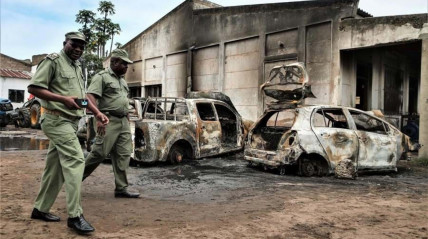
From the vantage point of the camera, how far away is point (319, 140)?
6660mm

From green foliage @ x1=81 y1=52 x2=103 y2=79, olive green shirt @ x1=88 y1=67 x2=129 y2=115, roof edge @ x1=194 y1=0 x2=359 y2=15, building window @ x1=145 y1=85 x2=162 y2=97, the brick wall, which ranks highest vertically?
the brick wall

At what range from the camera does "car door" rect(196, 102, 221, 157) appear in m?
8.28

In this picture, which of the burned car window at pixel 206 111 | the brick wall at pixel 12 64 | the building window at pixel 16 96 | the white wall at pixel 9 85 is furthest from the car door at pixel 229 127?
the brick wall at pixel 12 64

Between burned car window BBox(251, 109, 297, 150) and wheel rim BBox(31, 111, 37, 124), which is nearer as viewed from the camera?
burned car window BBox(251, 109, 297, 150)

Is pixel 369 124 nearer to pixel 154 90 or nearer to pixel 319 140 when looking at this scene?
pixel 319 140

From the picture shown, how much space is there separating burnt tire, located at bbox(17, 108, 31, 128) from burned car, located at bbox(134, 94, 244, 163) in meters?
12.3

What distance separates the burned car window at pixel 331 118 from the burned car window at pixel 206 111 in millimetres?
2646

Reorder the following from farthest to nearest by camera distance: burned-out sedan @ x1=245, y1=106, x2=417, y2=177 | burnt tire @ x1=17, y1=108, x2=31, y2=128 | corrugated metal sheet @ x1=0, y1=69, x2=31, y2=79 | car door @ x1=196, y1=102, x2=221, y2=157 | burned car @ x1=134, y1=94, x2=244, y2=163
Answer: corrugated metal sheet @ x1=0, y1=69, x2=31, y2=79 → burnt tire @ x1=17, y1=108, x2=31, y2=128 → car door @ x1=196, y1=102, x2=221, y2=157 → burned car @ x1=134, y1=94, x2=244, y2=163 → burned-out sedan @ x1=245, y1=106, x2=417, y2=177

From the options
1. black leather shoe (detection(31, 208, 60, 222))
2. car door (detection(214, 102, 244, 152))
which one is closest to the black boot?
black leather shoe (detection(31, 208, 60, 222))

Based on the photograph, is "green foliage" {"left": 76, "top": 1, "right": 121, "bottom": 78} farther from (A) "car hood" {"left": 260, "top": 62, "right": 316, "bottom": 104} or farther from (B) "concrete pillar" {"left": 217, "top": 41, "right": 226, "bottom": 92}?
(A) "car hood" {"left": 260, "top": 62, "right": 316, "bottom": 104}

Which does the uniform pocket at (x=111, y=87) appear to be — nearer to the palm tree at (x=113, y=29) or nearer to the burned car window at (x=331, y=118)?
the burned car window at (x=331, y=118)

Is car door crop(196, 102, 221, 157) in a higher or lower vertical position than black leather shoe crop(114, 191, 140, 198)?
higher

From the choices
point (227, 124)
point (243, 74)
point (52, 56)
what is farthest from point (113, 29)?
point (52, 56)

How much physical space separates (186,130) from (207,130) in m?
0.66
